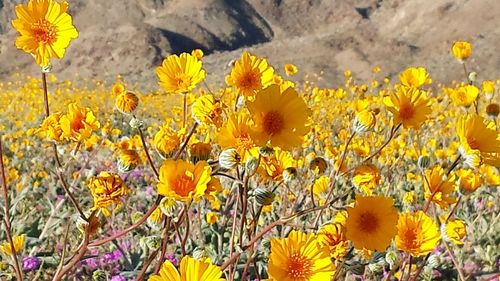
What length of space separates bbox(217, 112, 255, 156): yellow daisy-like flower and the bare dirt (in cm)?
2101

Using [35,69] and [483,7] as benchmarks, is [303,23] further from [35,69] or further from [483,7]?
[35,69]

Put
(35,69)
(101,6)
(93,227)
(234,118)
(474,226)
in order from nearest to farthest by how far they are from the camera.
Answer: (234,118) < (93,227) < (474,226) < (35,69) < (101,6)

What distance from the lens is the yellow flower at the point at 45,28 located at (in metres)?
1.23

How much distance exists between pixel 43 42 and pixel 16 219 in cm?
207

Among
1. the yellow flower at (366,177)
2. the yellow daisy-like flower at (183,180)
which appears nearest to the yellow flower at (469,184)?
the yellow flower at (366,177)

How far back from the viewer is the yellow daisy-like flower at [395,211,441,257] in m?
1.34

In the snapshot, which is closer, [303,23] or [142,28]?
[142,28]

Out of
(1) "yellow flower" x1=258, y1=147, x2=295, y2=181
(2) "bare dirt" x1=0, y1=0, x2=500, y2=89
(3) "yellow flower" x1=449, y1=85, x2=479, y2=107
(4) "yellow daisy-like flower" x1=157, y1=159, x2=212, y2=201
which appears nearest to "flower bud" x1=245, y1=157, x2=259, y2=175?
(4) "yellow daisy-like flower" x1=157, y1=159, x2=212, y2=201

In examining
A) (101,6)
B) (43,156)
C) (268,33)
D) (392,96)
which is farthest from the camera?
(268,33)

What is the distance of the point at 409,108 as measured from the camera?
5.16 feet

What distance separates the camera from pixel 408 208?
285 cm

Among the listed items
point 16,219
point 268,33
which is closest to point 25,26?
point 16,219

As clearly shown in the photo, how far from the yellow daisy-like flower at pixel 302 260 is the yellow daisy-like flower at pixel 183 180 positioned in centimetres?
18

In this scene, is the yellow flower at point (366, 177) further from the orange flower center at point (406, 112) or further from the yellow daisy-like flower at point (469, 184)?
the yellow daisy-like flower at point (469, 184)
